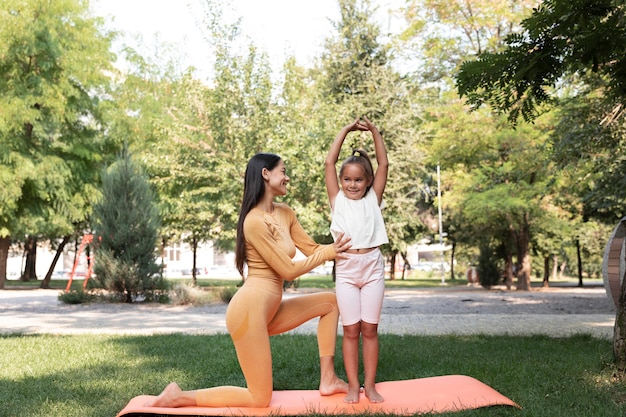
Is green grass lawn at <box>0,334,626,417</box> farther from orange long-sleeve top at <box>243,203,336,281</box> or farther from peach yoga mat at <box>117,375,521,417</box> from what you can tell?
orange long-sleeve top at <box>243,203,336,281</box>

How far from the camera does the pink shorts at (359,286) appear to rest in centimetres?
473

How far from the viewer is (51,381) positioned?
6137 millimetres

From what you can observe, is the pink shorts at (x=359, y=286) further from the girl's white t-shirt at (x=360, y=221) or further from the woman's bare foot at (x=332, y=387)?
the woman's bare foot at (x=332, y=387)

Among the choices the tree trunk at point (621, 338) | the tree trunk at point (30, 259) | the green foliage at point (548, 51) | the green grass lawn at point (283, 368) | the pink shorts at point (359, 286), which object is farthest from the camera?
the tree trunk at point (30, 259)

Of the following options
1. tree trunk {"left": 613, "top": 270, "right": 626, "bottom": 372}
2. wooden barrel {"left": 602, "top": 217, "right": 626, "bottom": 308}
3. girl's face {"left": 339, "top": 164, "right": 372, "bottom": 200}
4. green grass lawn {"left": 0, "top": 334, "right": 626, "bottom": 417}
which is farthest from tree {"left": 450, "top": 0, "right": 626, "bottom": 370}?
wooden barrel {"left": 602, "top": 217, "right": 626, "bottom": 308}

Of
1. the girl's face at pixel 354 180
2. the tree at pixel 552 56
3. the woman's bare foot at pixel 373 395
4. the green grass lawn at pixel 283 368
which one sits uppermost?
the tree at pixel 552 56

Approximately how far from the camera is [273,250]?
15.3ft

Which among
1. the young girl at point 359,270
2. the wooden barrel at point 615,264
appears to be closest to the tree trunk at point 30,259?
the wooden barrel at point 615,264

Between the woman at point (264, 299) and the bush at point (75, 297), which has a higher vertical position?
the woman at point (264, 299)

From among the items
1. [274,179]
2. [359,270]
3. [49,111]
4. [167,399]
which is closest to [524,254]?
[49,111]

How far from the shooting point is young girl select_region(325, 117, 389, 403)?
15.6 ft

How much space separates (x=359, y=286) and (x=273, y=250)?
27.7 inches

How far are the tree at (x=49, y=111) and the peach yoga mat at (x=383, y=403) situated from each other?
2037cm

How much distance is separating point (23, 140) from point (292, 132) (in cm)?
1031
